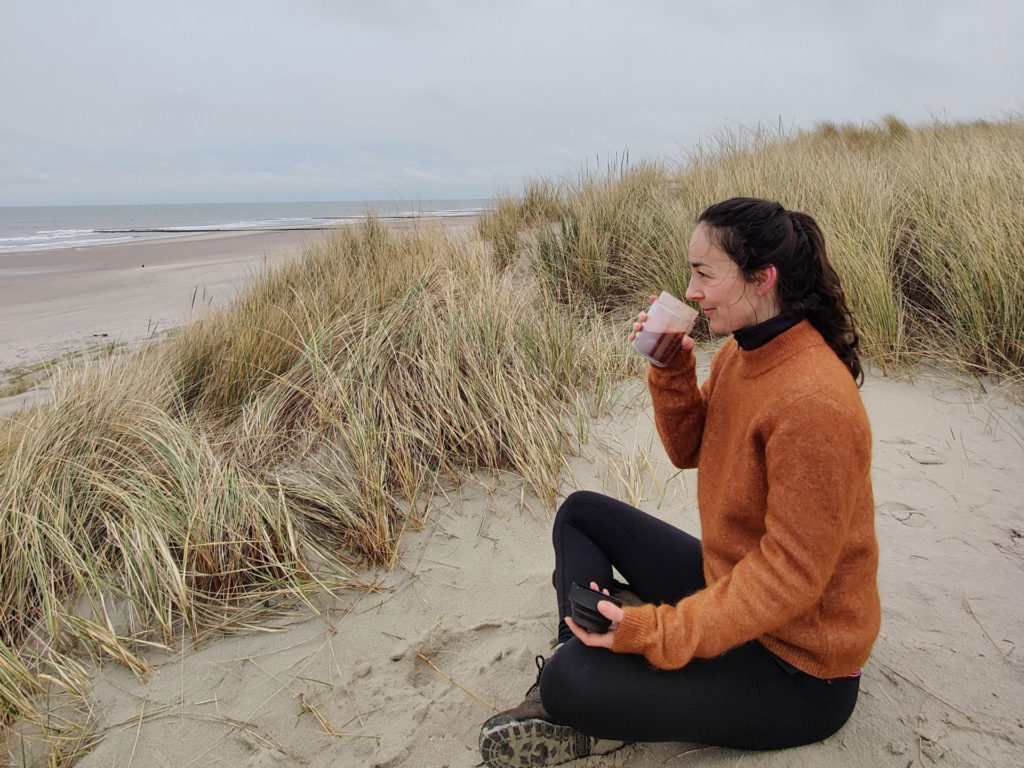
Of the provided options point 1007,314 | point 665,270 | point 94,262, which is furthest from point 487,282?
point 94,262

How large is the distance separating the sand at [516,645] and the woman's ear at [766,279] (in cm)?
113

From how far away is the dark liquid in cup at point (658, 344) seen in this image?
5.52 feet

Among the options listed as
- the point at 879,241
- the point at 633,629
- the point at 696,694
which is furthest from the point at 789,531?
the point at 879,241

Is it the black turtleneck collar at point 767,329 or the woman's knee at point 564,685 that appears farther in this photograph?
the woman's knee at point 564,685

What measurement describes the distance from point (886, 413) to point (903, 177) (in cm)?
333

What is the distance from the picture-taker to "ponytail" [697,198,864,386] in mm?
1432

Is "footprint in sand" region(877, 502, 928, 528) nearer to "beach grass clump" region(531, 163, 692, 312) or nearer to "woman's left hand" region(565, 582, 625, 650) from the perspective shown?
"woman's left hand" region(565, 582, 625, 650)

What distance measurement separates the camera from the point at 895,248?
4.52 meters

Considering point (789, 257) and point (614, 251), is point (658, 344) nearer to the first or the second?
point (789, 257)

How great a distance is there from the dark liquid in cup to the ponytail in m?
0.27

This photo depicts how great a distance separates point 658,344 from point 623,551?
2.14ft

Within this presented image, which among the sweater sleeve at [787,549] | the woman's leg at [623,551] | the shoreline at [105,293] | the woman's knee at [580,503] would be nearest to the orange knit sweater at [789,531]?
the sweater sleeve at [787,549]

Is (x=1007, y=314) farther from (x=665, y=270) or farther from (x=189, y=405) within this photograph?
(x=189, y=405)

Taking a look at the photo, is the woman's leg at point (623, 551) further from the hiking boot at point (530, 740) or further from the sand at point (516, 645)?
the sand at point (516, 645)
